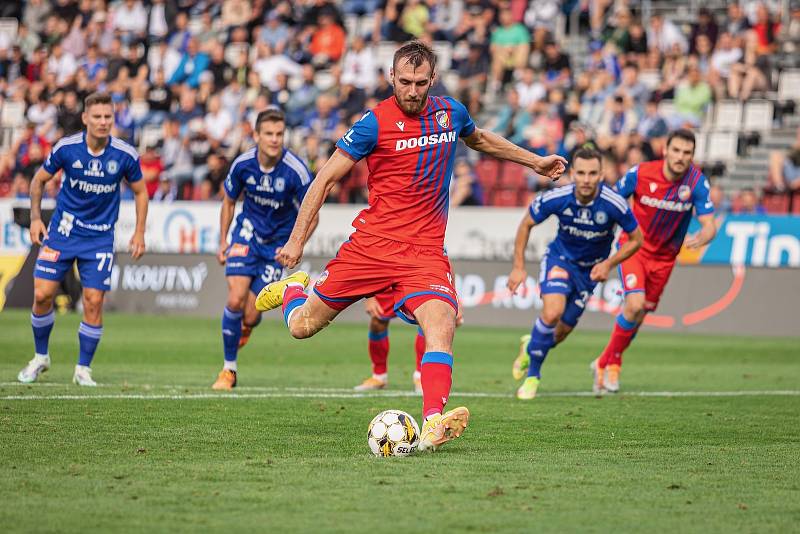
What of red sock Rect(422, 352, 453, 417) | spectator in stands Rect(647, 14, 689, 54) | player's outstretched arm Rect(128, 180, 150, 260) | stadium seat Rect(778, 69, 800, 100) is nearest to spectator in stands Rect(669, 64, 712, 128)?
stadium seat Rect(778, 69, 800, 100)

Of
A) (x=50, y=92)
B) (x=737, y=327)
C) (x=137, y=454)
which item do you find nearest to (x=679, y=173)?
(x=137, y=454)

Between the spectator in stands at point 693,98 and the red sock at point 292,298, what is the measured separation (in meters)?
17.4

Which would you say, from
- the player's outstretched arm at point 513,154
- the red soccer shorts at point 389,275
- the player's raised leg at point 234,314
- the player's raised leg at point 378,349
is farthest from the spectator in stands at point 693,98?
the red soccer shorts at point 389,275

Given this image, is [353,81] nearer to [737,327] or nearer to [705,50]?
[705,50]

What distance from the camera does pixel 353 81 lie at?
2892 centimetres

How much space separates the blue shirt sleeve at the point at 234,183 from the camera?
40.4 feet

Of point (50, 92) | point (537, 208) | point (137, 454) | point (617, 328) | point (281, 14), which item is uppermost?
point (281, 14)

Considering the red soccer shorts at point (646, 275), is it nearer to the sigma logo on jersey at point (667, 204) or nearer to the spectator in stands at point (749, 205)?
the sigma logo on jersey at point (667, 204)

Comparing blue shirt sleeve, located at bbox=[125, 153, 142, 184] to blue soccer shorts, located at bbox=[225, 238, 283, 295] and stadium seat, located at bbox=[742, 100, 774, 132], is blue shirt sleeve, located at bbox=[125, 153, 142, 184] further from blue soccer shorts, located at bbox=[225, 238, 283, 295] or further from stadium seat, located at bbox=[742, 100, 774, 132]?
stadium seat, located at bbox=[742, 100, 774, 132]

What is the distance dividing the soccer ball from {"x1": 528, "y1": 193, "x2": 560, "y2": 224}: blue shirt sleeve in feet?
15.6

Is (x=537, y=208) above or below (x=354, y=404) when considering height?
above

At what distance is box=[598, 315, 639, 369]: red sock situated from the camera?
1292cm

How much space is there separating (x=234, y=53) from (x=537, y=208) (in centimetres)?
2086

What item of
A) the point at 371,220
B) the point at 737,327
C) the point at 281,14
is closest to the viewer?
the point at 371,220
